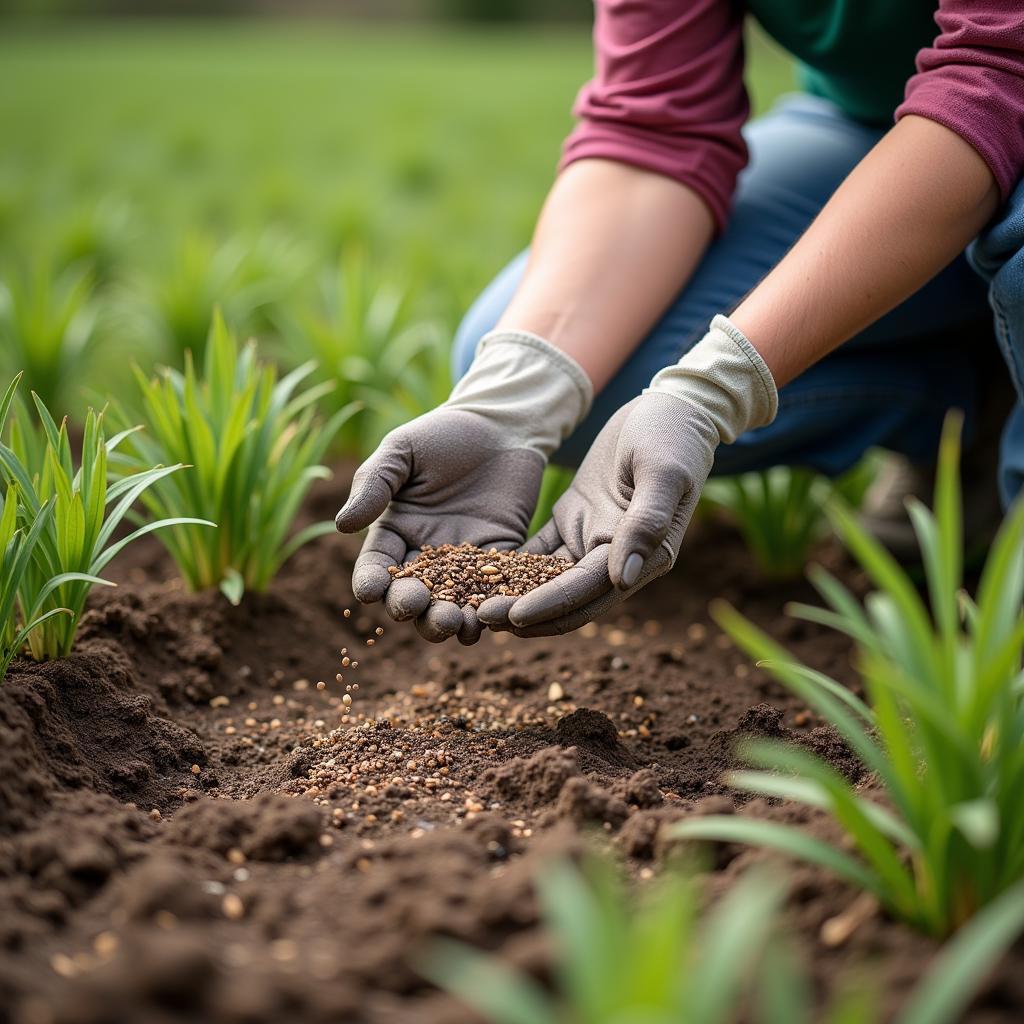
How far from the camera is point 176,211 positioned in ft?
14.7

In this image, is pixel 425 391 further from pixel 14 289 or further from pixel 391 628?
pixel 14 289

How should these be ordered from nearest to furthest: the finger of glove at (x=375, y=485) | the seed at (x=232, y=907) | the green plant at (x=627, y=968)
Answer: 1. the green plant at (x=627, y=968)
2. the seed at (x=232, y=907)
3. the finger of glove at (x=375, y=485)

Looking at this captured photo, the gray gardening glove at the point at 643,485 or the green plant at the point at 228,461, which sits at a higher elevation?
the gray gardening glove at the point at 643,485

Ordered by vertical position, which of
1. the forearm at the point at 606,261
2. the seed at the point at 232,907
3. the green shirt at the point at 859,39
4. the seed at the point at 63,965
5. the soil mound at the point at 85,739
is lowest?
the soil mound at the point at 85,739

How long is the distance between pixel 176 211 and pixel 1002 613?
13.5 ft

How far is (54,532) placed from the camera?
1.45 metres

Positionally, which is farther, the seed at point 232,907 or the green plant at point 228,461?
the green plant at point 228,461

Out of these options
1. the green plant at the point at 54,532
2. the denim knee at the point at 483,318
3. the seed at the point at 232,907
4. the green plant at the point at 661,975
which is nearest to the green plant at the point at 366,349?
the denim knee at the point at 483,318

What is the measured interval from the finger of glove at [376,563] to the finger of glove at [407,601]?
1.0 inches

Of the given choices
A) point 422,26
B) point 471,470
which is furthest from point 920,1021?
point 422,26

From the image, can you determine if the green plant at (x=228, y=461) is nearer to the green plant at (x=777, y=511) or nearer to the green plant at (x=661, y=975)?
the green plant at (x=777, y=511)

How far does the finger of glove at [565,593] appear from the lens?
1.41 metres

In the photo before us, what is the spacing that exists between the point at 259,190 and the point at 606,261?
3.12 metres

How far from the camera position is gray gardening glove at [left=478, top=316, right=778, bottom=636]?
55.4 inches
